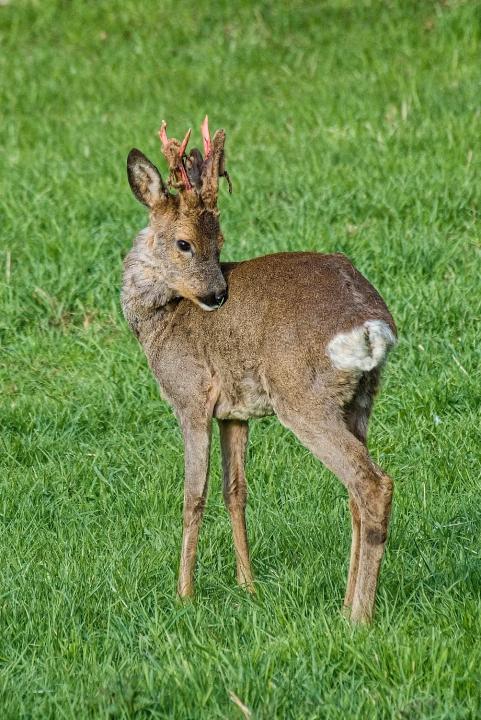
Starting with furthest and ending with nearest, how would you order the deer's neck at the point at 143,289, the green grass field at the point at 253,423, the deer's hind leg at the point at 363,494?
the deer's neck at the point at 143,289, the deer's hind leg at the point at 363,494, the green grass field at the point at 253,423

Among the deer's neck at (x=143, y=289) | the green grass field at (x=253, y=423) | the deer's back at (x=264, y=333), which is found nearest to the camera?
the green grass field at (x=253, y=423)

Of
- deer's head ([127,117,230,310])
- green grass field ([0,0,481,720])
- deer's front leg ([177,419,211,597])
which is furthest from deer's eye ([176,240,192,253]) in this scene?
green grass field ([0,0,481,720])

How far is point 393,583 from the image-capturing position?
4871 mm

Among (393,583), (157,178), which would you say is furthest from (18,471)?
(393,583)

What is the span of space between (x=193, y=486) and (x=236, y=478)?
0.25 m

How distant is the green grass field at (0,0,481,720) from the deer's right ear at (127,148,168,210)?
1385mm

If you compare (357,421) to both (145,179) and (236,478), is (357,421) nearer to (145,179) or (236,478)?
(236,478)

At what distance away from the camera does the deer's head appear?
5.10m

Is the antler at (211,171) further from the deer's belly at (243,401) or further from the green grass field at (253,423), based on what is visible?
the green grass field at (253,423)

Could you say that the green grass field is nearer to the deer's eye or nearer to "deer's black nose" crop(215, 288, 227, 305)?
"deer's black nose" crop(215, 288, 227, 305)

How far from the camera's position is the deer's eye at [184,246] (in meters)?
5.15

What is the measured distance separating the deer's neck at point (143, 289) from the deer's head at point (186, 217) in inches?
1.5

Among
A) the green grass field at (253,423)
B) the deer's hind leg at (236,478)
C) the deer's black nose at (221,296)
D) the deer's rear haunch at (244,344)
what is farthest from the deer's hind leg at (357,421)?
the deer's black nose at (221,296)

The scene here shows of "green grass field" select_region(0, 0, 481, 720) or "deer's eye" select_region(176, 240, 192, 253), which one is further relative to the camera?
"deer's eye" select_region(176, 240, 192, 253)
